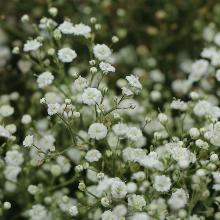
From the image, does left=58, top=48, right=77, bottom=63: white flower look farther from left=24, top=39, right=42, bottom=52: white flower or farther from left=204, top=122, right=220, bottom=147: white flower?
left=204, top=122, right=220, bottom=147: white flower

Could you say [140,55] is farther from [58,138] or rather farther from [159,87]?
[58,138]

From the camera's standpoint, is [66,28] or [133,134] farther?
[66,28]

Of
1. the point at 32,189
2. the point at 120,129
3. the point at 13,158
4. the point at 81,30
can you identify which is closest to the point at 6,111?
the point at 13,158

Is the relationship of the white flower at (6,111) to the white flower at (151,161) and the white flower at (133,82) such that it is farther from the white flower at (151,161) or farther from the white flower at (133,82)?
the white flower at (151,161)

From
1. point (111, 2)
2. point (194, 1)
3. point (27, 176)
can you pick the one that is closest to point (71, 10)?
point (111, 2)

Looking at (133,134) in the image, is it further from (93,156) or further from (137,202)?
(137,202)

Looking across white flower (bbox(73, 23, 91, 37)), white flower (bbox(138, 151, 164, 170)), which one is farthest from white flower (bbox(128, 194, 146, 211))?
white flower (bbox(73, 23, 91, 37))
